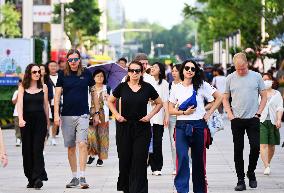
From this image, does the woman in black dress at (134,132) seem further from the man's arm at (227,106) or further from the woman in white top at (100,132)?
the woman in white top at (100,132)

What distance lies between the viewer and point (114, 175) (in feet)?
55.4

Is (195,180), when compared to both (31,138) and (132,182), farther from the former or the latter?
(31,138)

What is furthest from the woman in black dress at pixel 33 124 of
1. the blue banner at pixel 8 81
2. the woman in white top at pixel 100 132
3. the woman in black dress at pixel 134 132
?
the blue banner at pixel 8 81

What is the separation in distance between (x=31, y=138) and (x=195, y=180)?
9.08ft

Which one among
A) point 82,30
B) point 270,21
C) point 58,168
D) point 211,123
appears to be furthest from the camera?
point 82,30

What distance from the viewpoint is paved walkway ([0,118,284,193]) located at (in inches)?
577

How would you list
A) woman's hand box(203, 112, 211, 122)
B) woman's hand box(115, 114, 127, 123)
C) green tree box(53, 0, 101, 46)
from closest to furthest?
woman's hand box(115, 114, 127, 123) → woman's hand box(203, 112, 211, 122) → green tree box(53, 0, 101, 46)

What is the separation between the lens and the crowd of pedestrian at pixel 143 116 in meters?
12.7

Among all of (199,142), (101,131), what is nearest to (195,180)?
(199,142)

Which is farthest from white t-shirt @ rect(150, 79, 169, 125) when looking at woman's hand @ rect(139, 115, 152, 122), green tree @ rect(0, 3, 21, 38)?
green tree @ rect(0, 3, 21, 38)

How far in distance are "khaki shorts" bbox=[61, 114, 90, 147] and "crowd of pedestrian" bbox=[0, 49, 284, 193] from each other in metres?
0.01

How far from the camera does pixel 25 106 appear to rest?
14789 mm

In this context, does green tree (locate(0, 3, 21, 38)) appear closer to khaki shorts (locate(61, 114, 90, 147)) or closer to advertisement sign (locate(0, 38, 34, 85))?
advertisement sign (locate(0, 38, 34, 85))

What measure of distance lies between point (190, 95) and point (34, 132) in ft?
9.03
